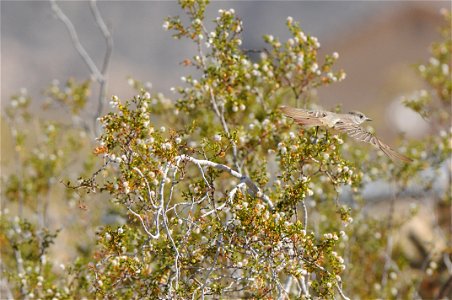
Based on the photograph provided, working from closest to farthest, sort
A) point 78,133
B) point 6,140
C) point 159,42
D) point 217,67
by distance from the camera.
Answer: point 217,67
point 78,133
point 6,140
point 159,42

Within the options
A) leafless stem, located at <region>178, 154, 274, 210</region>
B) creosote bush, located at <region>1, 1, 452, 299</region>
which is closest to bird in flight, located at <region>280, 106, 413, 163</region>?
creosote bush, located at <region>1, 1, 452, 299</region>

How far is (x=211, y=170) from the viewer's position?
7.68 m

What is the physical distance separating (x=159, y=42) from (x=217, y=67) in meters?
42.1

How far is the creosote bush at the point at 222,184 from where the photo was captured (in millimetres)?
6934

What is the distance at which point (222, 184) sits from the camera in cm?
1186

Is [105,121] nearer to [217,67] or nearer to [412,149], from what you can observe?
[217,67]

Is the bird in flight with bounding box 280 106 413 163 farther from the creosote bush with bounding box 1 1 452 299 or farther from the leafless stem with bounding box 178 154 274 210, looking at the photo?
the leafless stem with bounding box 178 154 274 210

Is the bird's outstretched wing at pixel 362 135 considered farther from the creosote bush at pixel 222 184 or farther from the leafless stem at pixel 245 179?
the leafless stem at pixel 245 179

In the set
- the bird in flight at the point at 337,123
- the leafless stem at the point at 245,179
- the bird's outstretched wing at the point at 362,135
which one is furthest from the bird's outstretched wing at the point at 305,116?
the leafless stem at the point at 245,179

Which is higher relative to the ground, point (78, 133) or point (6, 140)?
point (6, 140)

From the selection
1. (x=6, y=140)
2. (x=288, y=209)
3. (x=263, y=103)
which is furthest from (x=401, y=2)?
(x=288, y=209)

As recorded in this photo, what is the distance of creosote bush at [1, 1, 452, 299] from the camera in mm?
6934

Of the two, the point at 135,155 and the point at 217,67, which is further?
the point at 217,67

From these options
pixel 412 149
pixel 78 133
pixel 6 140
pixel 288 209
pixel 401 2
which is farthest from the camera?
pixel 401 2
